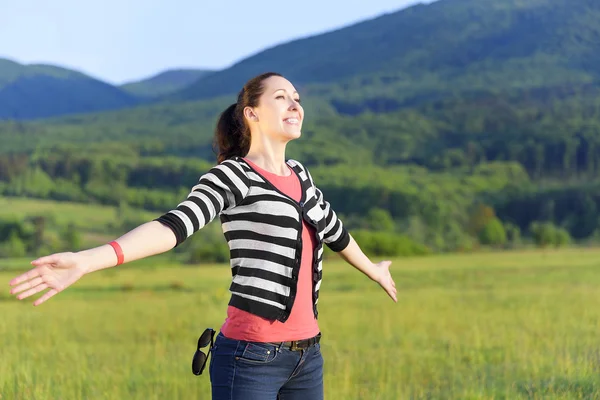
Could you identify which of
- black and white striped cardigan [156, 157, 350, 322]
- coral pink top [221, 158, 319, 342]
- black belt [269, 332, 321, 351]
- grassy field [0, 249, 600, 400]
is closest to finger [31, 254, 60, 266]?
black and white striped cardigan [156, 157, 350, 322]

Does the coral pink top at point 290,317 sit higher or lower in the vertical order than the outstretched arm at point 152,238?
lower

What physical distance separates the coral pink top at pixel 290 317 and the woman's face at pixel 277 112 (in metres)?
0.19

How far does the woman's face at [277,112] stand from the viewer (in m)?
4.29

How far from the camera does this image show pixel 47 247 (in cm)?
10025

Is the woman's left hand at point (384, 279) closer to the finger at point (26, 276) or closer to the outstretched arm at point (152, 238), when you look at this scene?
the outstretched arm at point (152, 238)

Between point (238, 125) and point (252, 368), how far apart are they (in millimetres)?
1071

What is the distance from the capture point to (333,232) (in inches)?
186

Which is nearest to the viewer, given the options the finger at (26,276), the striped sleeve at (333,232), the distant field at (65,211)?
the finger at (26,276)

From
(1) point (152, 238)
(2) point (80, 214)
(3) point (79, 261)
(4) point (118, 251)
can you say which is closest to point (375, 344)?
(1) point (152, 238)

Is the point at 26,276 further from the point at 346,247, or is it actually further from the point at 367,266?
the point at 367,266

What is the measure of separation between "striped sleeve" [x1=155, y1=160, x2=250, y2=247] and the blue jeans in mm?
517

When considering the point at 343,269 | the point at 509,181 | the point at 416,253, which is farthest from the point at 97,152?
the point at 343,269

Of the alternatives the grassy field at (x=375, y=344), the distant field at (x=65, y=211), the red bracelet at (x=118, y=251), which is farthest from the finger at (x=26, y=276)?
the distant field at (x=65, y=211)

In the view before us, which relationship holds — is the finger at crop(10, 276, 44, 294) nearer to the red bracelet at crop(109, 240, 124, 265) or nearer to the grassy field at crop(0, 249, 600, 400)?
the red bracelet at crop(109, 240, 124, 265)
